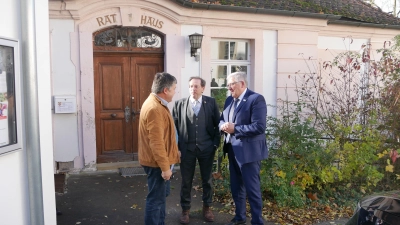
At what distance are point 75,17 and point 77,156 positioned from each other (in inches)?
106

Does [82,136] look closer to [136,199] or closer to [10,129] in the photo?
[136,199]

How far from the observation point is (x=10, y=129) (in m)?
2.68

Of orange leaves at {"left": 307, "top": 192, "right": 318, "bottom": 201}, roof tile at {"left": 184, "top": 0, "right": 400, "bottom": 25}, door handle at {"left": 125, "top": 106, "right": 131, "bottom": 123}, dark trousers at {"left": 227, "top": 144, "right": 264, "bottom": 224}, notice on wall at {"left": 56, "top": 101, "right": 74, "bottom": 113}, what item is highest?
roof tile at {"left": 184, "top": 0, "right": 400, "bottom": 25}

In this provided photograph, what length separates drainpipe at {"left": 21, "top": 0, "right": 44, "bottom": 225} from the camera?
284 centimetres

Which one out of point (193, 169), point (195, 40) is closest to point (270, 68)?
point (195, 40)

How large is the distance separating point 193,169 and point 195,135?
46 centimetres

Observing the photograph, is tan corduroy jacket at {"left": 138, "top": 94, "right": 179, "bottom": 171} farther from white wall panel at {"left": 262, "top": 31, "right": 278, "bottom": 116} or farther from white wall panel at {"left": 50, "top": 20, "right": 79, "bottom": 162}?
white wall panel at {"left": 262, "top": 31, "right": 278, "bottom": 116}

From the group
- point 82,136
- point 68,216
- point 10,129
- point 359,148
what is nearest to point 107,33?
point 82,136

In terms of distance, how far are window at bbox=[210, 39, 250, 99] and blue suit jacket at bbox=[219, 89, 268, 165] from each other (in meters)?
3.76

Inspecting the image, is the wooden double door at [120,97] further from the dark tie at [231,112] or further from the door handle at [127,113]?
the dark tie at [231,112]

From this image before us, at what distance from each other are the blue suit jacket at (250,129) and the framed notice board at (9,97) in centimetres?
228

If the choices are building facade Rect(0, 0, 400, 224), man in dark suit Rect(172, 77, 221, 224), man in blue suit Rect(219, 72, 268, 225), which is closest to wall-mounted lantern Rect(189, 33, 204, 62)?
building facade Rect(0, 0, 400, 224)

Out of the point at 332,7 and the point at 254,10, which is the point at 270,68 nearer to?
the point at 254,10

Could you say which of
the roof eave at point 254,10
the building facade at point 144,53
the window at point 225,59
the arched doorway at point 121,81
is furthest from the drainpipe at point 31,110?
the window at point 225,59
